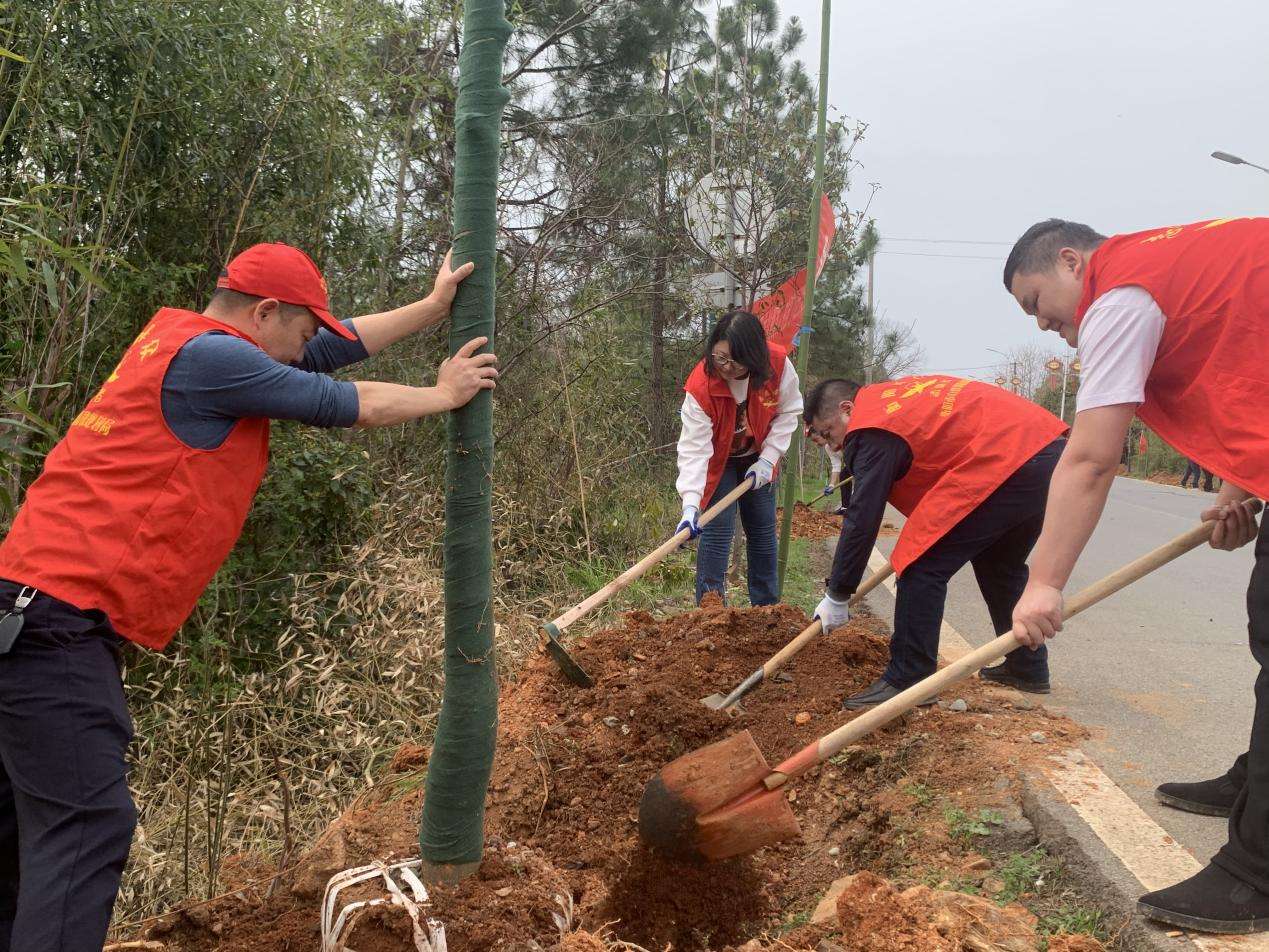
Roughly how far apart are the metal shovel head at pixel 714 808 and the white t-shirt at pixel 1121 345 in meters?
1.46

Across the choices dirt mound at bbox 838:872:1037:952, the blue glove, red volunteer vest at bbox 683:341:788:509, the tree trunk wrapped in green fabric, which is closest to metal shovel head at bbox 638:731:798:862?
dirt mound at bbox 838:872:1037:952

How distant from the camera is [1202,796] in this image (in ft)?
9.87

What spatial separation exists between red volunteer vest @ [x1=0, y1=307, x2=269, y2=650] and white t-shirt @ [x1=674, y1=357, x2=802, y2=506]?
328cm

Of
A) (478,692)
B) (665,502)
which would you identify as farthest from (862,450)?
(665,502)

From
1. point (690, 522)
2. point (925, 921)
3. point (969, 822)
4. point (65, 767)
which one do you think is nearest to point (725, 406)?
point (690, 522)

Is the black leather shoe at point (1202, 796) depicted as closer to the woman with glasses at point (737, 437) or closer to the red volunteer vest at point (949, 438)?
the red volunteer vest at point (949, 438)

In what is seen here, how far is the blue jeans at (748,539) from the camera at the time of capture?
5.52 metres

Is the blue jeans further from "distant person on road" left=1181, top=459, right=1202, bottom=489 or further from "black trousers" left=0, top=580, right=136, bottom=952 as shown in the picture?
"distant person on road" left=1181, top=459, right=1202, bottom=489

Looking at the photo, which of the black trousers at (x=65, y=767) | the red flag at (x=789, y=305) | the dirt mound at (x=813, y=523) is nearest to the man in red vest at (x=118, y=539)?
the black trousers at (x=65, y=767)

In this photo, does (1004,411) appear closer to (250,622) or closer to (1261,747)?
(1261,747)

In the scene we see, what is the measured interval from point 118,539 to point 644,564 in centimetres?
309

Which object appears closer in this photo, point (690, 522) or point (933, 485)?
point (933, 485)

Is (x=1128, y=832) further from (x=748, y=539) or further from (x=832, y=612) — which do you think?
(x=748, y=539)

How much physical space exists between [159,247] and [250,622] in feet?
6.26
